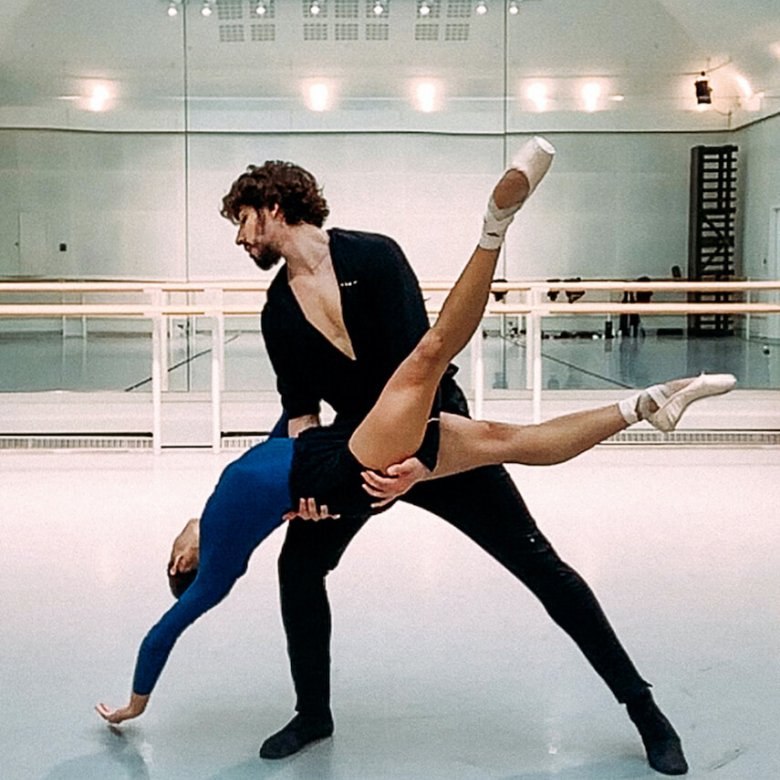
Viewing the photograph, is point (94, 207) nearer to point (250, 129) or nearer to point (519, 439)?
point (250, 129)

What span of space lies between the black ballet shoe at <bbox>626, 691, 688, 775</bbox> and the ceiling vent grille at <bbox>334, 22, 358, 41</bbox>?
28.2ft

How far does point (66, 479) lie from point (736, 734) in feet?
13.9

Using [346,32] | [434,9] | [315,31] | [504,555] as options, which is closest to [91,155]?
[315,31]

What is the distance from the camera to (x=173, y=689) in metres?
3.14

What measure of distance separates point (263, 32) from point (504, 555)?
8.54 meters

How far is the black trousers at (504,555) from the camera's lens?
2.60 meters

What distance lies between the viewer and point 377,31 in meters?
10.5

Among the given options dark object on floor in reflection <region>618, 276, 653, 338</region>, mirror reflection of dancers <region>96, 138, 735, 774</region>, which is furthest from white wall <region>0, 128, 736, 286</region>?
mirror reflection of dancers <region>96, 138, 735, 774</region>

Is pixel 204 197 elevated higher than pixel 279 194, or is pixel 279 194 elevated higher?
pixel 204 197

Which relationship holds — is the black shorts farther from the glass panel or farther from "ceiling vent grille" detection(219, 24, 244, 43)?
"ceiling vent grille" detection(219, 24, 244, 43)

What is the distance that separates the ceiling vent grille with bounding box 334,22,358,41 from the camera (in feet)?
34.3

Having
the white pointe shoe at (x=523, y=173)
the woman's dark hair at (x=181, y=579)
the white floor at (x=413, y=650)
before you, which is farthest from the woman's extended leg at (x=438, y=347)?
the white floor at (x=413, y=650)

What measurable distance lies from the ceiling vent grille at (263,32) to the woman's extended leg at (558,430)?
8382mm

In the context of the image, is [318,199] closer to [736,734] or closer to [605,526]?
[736,734]
